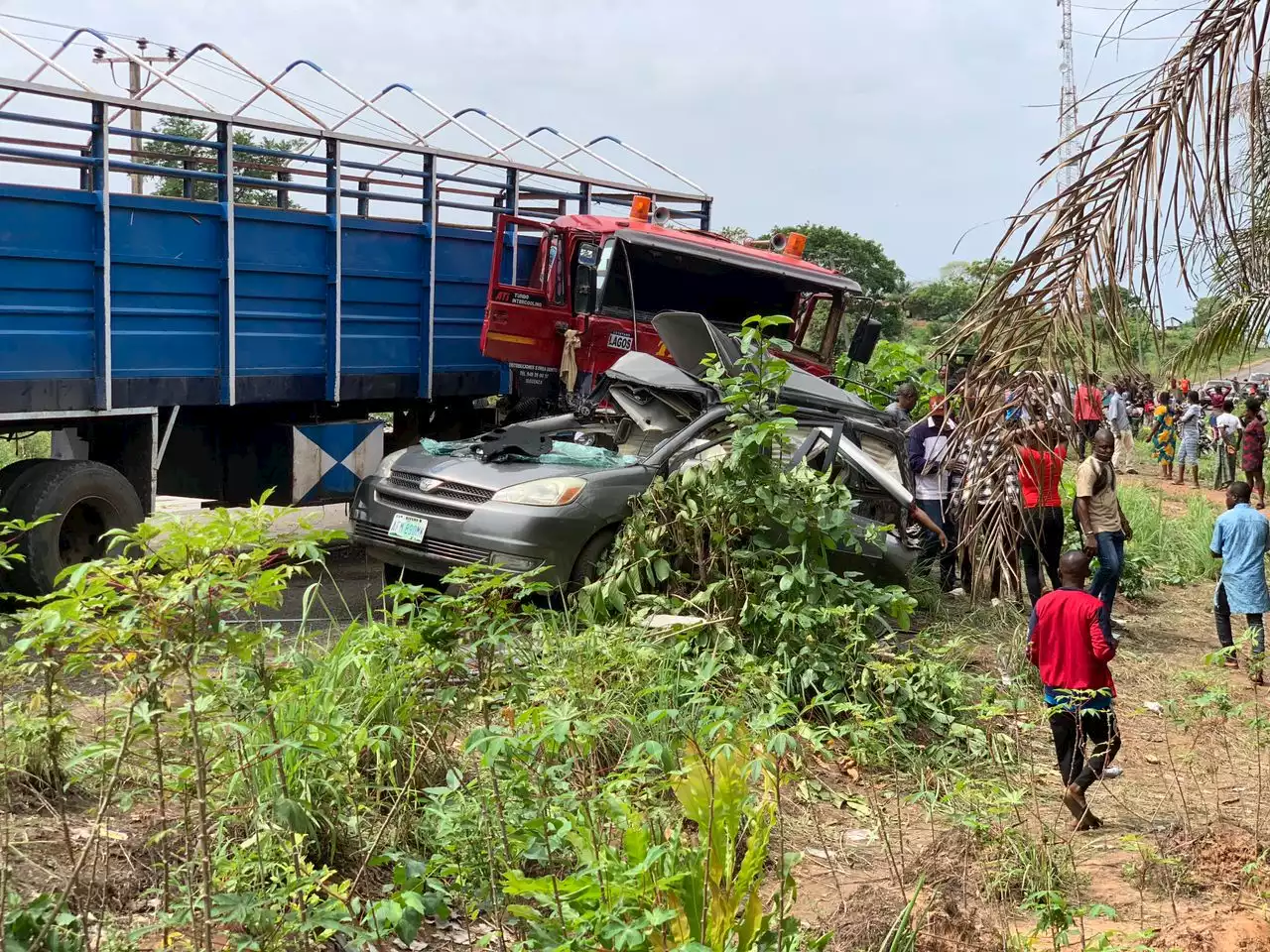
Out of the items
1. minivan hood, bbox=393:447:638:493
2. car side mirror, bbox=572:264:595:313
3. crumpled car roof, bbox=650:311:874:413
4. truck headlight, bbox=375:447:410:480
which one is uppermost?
car side mirror, bbox=572:264:595:313

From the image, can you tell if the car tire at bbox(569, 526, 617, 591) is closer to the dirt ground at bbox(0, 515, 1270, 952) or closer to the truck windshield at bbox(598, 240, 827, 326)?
the dirt ground at bbox(0, 515, 1270, 952)

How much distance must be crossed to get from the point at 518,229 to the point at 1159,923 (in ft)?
27.9

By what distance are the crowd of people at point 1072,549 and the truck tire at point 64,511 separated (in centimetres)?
482

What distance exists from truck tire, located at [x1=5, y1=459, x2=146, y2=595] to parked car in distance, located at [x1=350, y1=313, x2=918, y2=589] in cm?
147

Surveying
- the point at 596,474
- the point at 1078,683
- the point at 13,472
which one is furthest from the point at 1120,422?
the point at 13,472

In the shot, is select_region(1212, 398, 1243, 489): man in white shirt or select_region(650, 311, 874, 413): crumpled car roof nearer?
select_region(650, 311, 874, 413): crumpled car roof

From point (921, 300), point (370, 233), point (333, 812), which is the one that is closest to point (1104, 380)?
point (333, 812)

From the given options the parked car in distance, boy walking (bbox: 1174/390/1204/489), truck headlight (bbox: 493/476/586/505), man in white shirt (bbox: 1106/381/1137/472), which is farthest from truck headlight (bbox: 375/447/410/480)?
boy walking (bbox: 1174/390/1204/489)

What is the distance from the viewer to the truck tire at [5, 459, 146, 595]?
24.2 ft

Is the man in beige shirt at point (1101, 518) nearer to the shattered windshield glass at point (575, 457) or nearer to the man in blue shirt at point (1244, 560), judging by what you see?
the man in blue shirt at point (1244, 560)

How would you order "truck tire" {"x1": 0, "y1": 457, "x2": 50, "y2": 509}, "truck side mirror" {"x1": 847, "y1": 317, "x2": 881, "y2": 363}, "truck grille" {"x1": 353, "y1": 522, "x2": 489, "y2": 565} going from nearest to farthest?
"truck grille" {"x1": 353, "y1": 522, "x2": 489, "y2": 565} → "truck tire" {"x1": 0, "y1": 457, "x2": 50, "y2": 509} → "truck side mirror" {"x1": 847, "y1": 317, "x2": 881, "y2": 363}

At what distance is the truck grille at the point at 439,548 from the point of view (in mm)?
7195

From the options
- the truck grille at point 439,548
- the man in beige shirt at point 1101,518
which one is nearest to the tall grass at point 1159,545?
the man in beige shirt at point 1101,518

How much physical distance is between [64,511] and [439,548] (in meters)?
2.26
